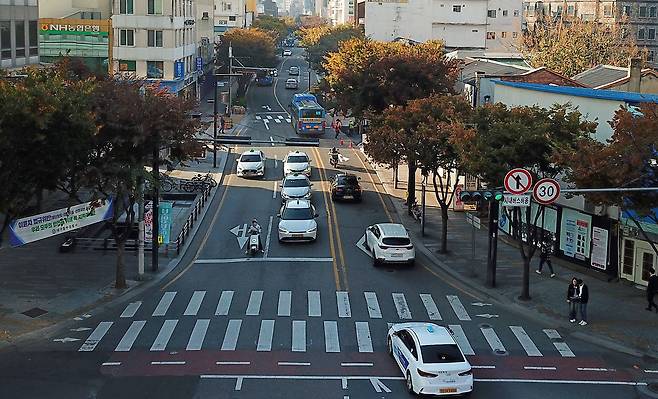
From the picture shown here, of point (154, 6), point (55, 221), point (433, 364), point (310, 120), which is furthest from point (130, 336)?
point (154, 6)

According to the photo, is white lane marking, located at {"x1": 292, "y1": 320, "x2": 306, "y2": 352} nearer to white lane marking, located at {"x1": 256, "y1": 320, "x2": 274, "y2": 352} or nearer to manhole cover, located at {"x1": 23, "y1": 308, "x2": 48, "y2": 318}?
white lane marking, located at {"x1": 256, "y1": 320, "x2": 274, "y2": 352}

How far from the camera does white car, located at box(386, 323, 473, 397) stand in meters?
20.0

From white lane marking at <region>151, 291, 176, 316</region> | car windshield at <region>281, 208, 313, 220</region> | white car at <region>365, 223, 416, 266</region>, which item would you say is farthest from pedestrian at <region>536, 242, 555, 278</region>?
white lane marking at <region>151, 291, 176, 316</region>

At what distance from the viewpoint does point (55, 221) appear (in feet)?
94.0

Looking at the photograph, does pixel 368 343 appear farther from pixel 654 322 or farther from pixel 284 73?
pixel 284 73

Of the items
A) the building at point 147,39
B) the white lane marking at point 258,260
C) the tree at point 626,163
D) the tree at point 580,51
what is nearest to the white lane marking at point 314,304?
the white lane marking at point 258,260

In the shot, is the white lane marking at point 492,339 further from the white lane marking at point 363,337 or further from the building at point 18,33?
the building at point 18,33

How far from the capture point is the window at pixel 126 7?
77.1 m

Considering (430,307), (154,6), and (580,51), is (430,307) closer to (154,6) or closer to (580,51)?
(154,6)

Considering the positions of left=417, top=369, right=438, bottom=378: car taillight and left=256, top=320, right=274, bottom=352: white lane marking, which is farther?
left=256, top=320, right=274, bottom=352: white lane marking

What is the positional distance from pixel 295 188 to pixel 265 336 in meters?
22.4

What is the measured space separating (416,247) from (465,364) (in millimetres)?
18020

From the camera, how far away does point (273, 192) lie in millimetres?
51062

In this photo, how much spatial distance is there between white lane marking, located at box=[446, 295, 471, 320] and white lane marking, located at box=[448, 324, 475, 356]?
1085 millimetres
